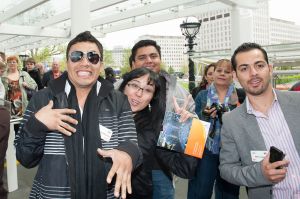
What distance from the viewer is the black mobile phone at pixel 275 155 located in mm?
1572

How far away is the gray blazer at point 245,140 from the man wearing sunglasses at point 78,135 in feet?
2.36

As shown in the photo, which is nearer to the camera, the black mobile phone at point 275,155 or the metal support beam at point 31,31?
the black mobile phone at point 275,155

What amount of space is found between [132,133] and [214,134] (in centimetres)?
170

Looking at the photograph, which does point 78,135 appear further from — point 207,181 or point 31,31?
point 31,31

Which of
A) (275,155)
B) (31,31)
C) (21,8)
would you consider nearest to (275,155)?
(275,155)

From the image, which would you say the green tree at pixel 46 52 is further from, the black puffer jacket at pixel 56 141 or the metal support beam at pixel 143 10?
the black puffer jacket at pixel 56 141

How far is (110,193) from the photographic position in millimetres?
1694

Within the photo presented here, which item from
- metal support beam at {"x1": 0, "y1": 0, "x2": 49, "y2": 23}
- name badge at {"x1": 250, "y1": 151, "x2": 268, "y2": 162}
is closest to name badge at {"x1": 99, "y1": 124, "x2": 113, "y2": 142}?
name badge at {"x1": 250, "y1": 151, "x2": 268, "y2": 162}

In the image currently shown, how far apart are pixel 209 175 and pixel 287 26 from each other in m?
131

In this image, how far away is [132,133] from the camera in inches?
67.7

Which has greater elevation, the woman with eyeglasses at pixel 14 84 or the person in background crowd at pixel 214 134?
the woman with eyeglasses at pixel 14 84

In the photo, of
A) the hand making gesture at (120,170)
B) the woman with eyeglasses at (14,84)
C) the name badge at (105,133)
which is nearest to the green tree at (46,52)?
the woman with eyeglasses at (14,84)

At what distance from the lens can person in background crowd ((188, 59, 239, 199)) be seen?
3076 mm

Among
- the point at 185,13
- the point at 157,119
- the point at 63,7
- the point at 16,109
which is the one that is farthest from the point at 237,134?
the point at 63,7
